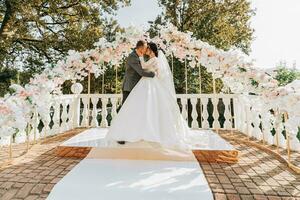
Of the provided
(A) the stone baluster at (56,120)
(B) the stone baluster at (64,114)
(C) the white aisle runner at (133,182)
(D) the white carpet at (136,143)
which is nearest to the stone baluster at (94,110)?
(B) the stone baluster at (64,114)

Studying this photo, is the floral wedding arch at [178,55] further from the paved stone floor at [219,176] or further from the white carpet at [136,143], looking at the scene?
the white carpet at [136,143]

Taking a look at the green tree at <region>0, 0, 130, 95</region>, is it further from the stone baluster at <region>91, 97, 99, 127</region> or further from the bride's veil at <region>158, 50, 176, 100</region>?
the bride's veil at <region>158, 50, 176, 100</region>

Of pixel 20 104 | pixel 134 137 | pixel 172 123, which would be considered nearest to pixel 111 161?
pixel 134 137

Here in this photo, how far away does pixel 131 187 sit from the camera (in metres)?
2.88

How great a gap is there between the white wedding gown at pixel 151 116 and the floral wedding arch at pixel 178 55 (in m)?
1.03

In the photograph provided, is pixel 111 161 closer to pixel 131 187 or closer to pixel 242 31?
pixel 131 187

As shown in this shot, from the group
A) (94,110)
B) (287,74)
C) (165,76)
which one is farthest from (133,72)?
(287,74)

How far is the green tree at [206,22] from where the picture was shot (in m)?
13.1

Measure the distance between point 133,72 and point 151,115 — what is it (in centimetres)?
91

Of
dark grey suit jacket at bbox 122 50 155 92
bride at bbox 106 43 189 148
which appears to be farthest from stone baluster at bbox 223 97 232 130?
dark grey suit jacket at bbox 122 50 155 92

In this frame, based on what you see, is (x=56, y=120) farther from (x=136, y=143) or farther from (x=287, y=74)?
(x=287, y=74)

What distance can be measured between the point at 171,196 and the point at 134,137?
1.45m

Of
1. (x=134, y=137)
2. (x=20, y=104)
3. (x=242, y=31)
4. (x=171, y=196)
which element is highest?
(x=242, y=31)

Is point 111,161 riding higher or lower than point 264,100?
lower
